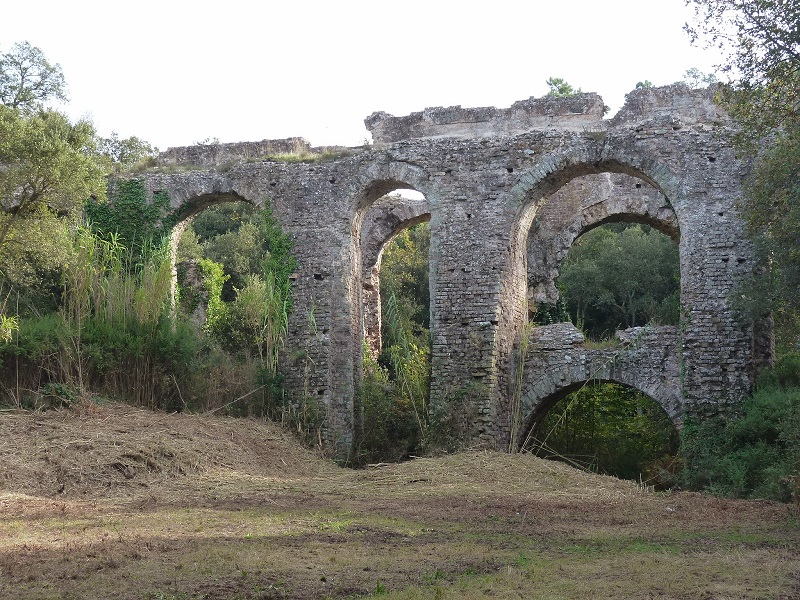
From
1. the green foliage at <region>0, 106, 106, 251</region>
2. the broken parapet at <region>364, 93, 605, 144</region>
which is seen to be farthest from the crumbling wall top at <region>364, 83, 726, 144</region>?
the green foliage at <region>0, 106, 106, 251</region>

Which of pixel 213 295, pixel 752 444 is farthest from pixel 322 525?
pixel 213 295

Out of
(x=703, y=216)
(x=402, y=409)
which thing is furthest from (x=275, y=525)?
(x=703, y=216)

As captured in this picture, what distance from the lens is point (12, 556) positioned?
6949 millimetres

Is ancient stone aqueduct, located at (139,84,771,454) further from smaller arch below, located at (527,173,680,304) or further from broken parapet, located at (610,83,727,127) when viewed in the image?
broken parapet, located at (610,83,727,127)

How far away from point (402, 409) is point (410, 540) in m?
7.96

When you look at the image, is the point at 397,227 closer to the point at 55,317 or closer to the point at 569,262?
the point at 55,317

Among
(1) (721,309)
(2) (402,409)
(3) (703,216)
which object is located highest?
(3) (703,216)

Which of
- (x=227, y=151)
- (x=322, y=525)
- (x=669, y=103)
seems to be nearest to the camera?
(x=322, y=525)

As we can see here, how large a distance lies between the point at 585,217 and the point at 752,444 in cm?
662

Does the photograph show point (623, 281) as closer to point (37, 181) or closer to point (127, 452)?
point (37, 181)

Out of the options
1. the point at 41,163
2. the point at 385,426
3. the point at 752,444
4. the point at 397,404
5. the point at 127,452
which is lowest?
the point at 385,426

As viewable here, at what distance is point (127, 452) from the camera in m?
11.9

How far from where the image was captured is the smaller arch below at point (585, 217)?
18531 mm

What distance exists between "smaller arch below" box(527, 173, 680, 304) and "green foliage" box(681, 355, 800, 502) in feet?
15.8
